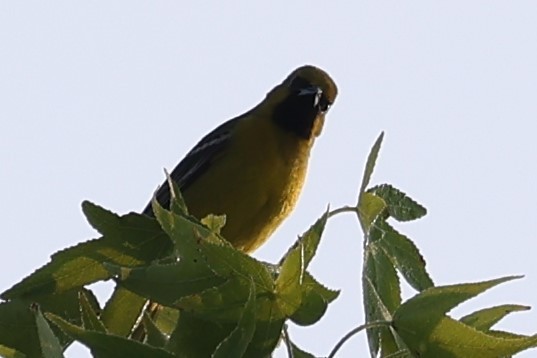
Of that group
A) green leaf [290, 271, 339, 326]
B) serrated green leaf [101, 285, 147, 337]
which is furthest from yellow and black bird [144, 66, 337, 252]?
green leaf [290, 271, 339, 326]

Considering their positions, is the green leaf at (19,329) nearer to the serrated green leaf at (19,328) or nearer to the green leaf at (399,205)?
the serrated green leaf at (19,328)

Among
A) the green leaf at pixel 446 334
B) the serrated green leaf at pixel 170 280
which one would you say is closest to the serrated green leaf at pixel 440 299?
the green leaf at pixel 446 334

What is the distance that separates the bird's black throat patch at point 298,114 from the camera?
6719 mm

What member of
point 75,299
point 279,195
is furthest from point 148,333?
point 279,195

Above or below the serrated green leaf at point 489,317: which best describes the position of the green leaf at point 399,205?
above

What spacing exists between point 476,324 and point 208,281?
741 mm

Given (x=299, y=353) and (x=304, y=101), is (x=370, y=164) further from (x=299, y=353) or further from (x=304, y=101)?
(x=304, y=101)

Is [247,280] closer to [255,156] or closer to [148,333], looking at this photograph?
[148,333]

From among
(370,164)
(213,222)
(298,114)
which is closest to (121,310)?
(213,222)

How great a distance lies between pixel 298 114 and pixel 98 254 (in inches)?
158

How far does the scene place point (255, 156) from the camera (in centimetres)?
635

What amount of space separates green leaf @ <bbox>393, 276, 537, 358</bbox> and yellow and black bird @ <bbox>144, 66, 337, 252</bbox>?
339 centimetres

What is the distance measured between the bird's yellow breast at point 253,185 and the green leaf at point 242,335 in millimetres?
3563

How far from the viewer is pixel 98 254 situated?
9.64 ft
